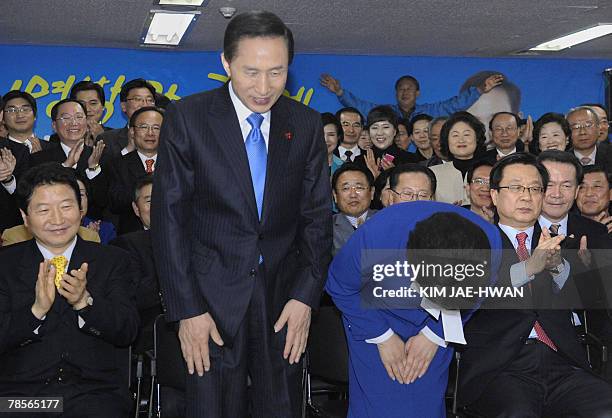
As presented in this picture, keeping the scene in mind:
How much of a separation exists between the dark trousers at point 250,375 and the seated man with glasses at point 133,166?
2327 millimetres

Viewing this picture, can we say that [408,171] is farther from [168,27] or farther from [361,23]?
[168,27]

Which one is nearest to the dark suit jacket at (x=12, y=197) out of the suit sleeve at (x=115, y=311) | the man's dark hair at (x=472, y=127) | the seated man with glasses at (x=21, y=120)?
the seated man with glasses at (x=21, y=120)

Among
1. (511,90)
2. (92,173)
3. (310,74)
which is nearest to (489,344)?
(92,173)

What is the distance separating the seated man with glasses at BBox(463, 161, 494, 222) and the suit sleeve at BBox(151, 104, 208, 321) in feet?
7.05

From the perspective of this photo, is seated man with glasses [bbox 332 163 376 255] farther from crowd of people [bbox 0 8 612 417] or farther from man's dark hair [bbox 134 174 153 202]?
man's dark hair [bbox 134 174 153 202]

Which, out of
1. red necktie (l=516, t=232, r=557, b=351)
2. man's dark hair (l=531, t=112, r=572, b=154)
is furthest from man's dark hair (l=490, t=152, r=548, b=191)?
man's dark hair (l=531, t=112, r=572, b=154)

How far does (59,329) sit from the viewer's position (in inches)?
107

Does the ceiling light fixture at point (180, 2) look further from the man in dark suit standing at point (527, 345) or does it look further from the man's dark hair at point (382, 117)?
the man in dark suit standing at point (527, 345)

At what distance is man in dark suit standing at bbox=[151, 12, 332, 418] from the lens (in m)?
2.20

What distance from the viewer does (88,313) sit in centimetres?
257

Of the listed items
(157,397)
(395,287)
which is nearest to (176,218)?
(395,287)

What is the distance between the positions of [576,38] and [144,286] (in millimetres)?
6009

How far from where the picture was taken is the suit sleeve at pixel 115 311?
2594 millimetres

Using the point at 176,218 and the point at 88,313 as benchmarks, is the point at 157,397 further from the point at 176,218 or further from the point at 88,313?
the point at 176,218
